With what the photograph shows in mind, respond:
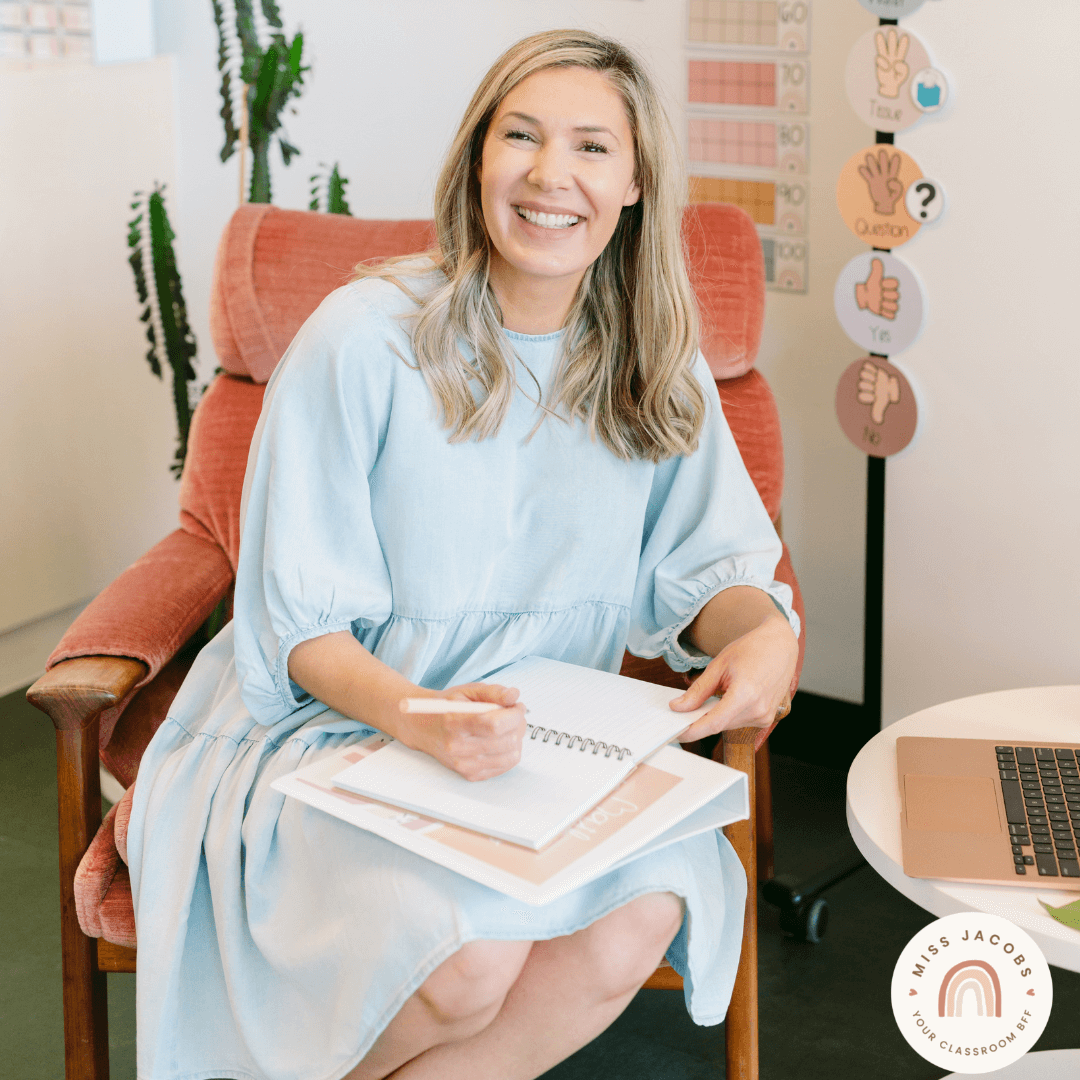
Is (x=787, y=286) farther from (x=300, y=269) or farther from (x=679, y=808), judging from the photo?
(x=679, y=808)

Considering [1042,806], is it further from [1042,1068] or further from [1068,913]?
[1042,1068]

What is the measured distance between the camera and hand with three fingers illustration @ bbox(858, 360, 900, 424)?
2.01m

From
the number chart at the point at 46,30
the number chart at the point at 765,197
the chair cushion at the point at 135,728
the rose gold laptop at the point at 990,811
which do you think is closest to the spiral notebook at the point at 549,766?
the rose gold laptop at the point at 990,811

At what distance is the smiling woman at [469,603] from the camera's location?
1297mm

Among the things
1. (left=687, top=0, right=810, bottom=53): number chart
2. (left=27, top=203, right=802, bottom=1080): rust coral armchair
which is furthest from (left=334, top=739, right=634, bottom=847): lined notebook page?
(left=687, top=0, right=810, bottom=53): number chart

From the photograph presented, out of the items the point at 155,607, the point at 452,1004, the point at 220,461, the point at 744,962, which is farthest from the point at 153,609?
the point at 744,962

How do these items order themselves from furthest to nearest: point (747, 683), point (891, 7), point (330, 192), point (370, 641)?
point (330, 192)
point (891, 7)
point (370, 641)
point (747, 683)

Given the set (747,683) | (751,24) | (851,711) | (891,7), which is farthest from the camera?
(851,711)

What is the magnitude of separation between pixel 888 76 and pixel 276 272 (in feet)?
3.06

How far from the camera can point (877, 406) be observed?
2.04 m

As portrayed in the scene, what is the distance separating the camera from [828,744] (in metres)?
2.54

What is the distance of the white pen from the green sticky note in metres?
0.54

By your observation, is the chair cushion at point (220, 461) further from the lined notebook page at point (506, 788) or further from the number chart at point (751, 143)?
the number chart at point (751, 143)

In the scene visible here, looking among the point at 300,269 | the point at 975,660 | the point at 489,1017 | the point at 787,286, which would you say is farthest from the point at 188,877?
the point at 787,286
